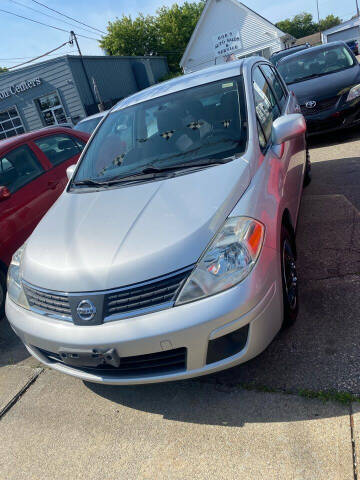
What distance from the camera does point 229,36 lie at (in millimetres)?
30172

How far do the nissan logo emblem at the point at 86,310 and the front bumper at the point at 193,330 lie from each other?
6cm

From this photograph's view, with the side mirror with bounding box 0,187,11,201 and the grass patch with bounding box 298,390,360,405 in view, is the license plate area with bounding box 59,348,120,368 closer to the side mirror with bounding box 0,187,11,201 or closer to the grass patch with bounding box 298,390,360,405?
the grass patch with bounding box 298,390,360,405

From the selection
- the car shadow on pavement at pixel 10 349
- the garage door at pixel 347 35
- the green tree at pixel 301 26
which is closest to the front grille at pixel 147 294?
the car shadow on pavement at pixel 10 349

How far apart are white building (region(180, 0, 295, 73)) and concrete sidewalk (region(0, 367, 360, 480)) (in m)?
29.7

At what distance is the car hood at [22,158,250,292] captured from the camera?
2018mm

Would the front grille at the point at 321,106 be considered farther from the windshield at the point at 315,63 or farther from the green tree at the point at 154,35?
the green tree at the point at 154,35

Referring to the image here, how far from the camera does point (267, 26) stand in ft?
93.5

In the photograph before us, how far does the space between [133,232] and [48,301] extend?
62cm

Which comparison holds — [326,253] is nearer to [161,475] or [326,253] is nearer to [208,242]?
[208,242]

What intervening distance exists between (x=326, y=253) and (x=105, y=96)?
82.7 ft

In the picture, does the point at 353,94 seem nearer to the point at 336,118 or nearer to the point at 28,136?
the point at 336,118

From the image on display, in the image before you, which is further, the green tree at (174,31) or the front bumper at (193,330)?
the green tree at (174,31)

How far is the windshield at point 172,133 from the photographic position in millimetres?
2846

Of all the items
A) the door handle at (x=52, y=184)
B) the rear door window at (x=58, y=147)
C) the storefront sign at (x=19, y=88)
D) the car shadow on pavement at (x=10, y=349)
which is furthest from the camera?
the storefront sign at (x=19, y=88)
